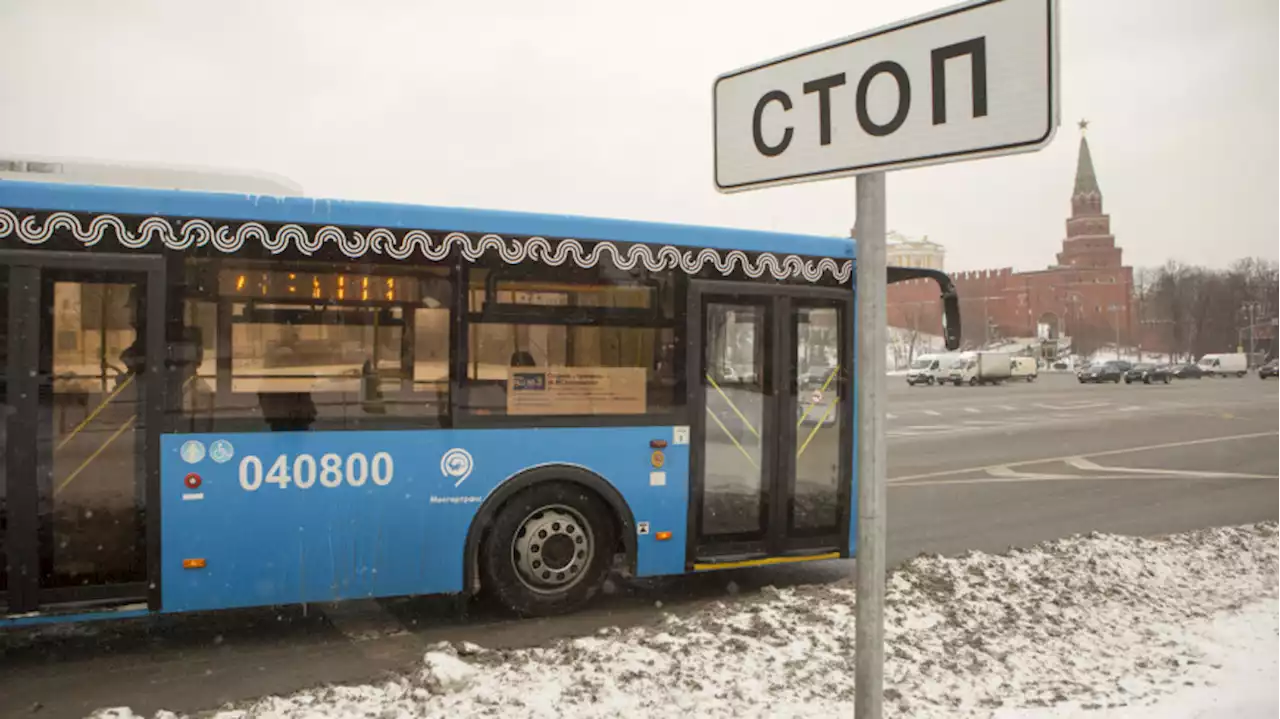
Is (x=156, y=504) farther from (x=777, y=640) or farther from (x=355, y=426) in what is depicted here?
(x=777, y=640)

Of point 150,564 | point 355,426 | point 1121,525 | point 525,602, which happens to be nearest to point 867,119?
point 355,426

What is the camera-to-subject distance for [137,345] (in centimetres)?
535

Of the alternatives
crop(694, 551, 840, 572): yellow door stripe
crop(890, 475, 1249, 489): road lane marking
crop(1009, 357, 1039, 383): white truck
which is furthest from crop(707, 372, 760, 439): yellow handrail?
crop(1009, 357, 1039, 383): white truck

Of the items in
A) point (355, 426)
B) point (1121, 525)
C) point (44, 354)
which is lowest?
point (1121, 525)

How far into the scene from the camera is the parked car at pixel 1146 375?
2450 inches

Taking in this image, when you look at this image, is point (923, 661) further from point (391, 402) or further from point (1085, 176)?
point (1085, 176)

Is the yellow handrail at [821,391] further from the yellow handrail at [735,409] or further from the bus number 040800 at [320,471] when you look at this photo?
the bus number 040800 at [320,471]

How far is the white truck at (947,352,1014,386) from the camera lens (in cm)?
5588

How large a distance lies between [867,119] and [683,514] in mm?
4324

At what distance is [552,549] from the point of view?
634 cm

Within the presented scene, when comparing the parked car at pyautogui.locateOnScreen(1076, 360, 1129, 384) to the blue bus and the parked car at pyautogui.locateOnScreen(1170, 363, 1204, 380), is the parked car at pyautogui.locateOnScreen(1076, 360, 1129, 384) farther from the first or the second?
the blue bus

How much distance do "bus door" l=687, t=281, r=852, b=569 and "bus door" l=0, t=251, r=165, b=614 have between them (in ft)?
11.8

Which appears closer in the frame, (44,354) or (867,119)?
(867,119)

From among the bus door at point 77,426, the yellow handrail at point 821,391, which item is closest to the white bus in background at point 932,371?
the yellow handrail at point 821,391
